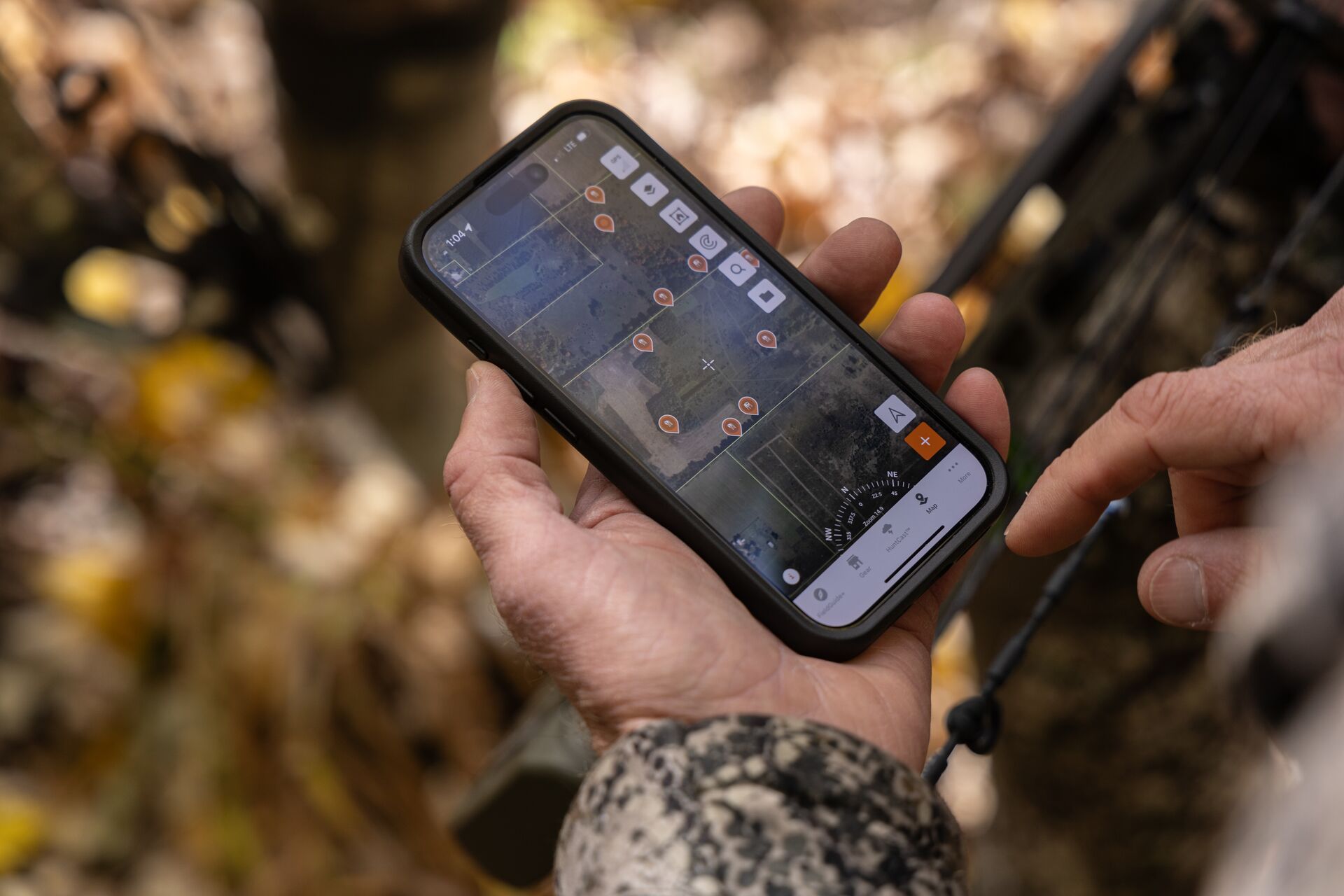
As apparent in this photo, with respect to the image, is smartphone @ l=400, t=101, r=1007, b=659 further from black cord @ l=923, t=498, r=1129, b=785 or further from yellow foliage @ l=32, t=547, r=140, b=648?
yellow foliage @ l=32, t=547, r=140, b=648

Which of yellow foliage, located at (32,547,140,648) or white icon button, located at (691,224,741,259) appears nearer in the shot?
white icon button, located at (691,224,741,259)

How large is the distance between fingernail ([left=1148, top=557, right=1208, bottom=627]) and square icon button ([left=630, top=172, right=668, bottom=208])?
58 centimetres

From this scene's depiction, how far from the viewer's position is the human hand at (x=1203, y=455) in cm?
67

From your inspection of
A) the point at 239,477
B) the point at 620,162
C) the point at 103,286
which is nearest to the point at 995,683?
the point at 620,162

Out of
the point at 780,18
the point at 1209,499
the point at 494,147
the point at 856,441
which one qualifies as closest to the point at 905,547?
the point at 856,441

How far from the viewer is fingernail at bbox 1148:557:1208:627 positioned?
2.38 feet

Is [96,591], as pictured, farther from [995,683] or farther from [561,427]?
[995,683]

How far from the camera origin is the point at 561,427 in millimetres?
913

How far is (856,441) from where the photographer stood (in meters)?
0.95

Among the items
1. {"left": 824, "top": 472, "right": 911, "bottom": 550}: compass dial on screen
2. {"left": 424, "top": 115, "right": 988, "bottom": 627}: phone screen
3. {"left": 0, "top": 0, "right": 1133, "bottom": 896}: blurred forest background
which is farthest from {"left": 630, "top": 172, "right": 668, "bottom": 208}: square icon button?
{"left": 0, "top": 0, "right": 1133, "bottom": 896}: blurred forest background

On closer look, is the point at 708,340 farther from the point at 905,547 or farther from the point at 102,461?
the point at 102,461

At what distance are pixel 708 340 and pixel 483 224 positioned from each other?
24 centimetres

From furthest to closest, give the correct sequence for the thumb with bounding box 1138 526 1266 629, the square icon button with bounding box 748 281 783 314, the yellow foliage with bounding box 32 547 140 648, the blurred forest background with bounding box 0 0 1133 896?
1. the yellow foliage with bounding box 32 547 140 648
2. the blurred forest background with bounding box 0 0 1133 896
3. the square icon button with bounding box 748 281 783 314
4. the thumb with bounding box 1138 526 1266 629

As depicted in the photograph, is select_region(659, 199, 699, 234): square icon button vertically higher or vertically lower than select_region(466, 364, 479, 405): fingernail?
higher
